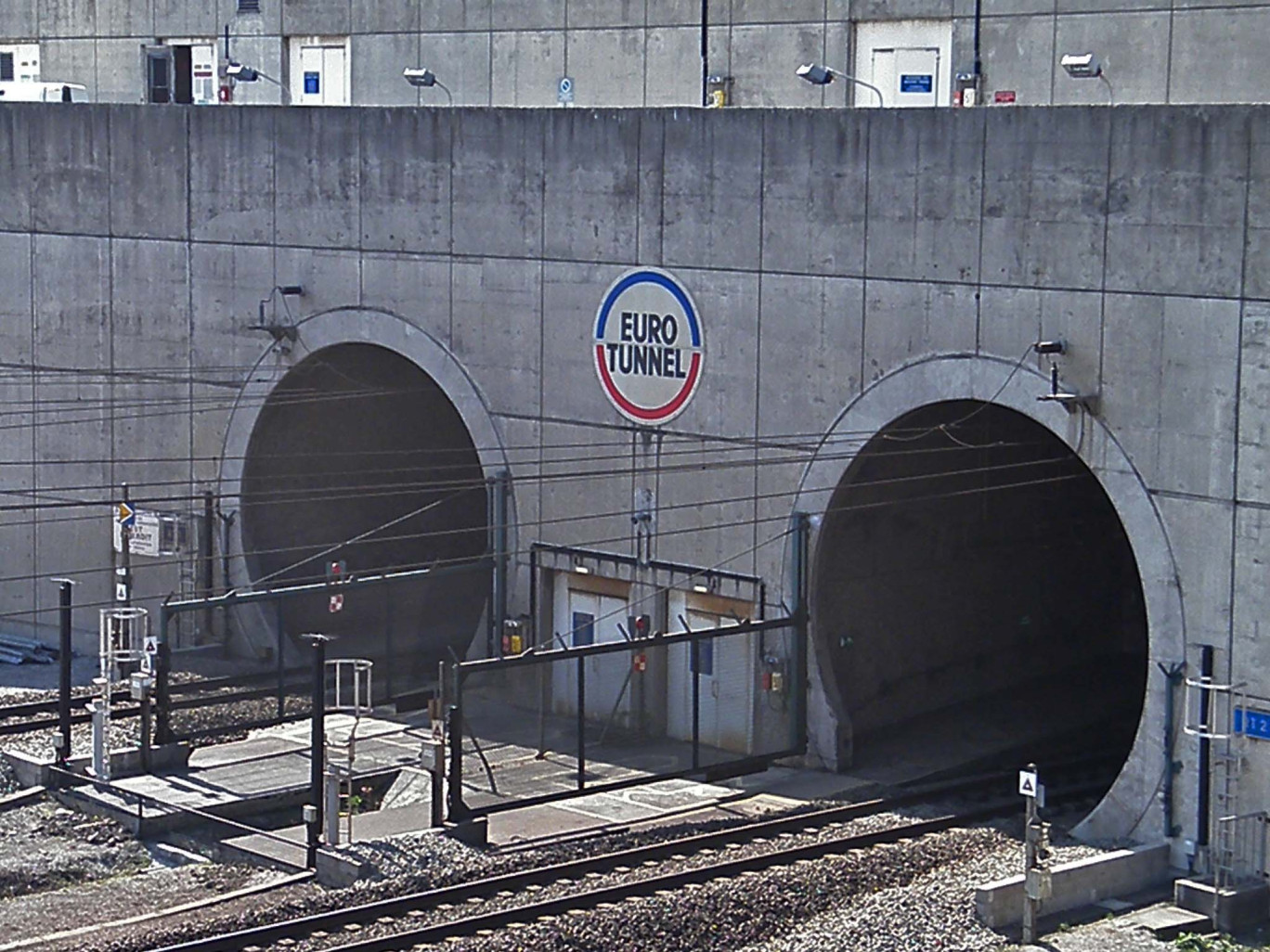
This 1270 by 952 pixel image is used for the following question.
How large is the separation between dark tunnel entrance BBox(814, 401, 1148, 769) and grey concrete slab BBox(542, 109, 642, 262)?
4392 mm

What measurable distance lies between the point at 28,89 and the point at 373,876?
2238 cm

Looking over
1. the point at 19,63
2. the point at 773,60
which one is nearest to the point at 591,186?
the point at 773,60

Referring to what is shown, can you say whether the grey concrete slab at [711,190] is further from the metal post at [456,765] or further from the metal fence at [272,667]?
the metal post at [456,765]

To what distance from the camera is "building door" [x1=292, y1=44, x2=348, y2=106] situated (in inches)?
1626

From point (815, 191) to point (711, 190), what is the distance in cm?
154

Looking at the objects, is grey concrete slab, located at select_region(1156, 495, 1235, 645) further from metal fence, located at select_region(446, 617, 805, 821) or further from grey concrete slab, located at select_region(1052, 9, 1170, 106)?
grey concrete slab, located at select_region(1052, 9, 1170, 106)

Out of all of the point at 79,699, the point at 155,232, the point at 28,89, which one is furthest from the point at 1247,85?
the point at 28,89

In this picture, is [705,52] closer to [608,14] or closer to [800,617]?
[608,14]

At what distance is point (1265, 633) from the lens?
2273 cm

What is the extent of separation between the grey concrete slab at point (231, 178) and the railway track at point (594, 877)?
1247 cm

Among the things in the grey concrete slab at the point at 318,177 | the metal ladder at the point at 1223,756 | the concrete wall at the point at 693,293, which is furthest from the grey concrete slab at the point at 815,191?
the grey concrete slab at the point at 318,177

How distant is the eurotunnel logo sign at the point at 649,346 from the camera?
27938 millimetres

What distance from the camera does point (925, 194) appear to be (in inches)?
1005

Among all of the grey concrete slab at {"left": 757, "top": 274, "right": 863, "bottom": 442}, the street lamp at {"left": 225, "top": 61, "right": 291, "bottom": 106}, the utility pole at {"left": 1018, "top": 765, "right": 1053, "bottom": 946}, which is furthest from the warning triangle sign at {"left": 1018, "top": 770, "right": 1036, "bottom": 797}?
the street lamp at {"left": 225, "top": 61, "right": 291, "bottom": 106}
